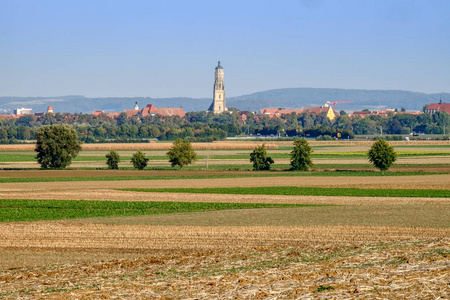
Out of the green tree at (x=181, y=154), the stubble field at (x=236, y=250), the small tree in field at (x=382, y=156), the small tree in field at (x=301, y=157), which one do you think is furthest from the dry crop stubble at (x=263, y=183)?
the green tree at (x=181, y=154)

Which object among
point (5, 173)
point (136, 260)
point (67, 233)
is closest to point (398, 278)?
point (136, 260)

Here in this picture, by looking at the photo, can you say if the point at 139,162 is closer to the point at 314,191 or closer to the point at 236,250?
the point at 314,191

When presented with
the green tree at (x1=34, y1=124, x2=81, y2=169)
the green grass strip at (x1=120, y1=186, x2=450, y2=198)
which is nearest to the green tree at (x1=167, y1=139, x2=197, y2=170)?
the green tree at (x1=34, y1=124, x2=81, y2=169)

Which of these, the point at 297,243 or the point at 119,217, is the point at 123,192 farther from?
the point at 297,243

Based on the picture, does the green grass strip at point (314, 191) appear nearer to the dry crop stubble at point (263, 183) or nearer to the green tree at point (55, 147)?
the dry crop stubble at point (263, 183)

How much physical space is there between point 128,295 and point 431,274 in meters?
8.40

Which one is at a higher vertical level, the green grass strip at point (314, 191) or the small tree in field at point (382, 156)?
the small tree in field at point (382, 156)

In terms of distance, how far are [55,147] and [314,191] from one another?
152 feet

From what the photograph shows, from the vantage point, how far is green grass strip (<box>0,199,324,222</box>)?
149 feet

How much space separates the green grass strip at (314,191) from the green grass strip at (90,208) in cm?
950

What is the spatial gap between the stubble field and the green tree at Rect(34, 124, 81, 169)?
3439 centimetres

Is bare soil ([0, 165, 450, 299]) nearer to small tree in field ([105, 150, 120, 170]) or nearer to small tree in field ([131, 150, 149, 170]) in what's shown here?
small tree in field ([131, 150, 149, 170])

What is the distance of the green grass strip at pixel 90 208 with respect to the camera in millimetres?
45406

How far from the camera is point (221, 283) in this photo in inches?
885
